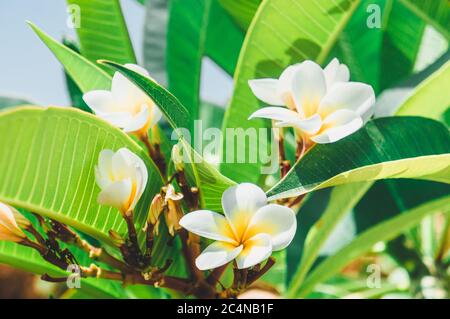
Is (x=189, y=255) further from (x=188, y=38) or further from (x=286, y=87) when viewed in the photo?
(x=188, y=38)

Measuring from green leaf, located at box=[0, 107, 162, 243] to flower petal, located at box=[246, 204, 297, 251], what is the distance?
0.45ft

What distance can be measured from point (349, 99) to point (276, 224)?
0.15 meters

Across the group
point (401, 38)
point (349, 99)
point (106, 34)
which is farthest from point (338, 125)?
point (401, 38)

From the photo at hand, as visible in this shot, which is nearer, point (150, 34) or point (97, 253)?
point (97, 253)

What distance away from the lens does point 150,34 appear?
102cm

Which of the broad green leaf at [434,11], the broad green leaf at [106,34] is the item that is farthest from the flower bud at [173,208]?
the broad green leaf at [434,11]

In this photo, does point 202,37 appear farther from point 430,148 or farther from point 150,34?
point 430,148

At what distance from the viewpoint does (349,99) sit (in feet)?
1.86

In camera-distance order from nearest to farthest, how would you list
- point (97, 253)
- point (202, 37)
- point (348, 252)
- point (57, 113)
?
1. point (57, 113)
2. point (97, 253)
3. point (348, 252)
4. point (202, 37)

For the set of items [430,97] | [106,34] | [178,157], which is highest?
[106,34]

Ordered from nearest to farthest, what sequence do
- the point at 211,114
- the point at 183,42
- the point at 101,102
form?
1. the point at 101,102
2. the point at 183,42
3. the point at 211,114

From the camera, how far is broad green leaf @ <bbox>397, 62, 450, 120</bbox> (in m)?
0.66
